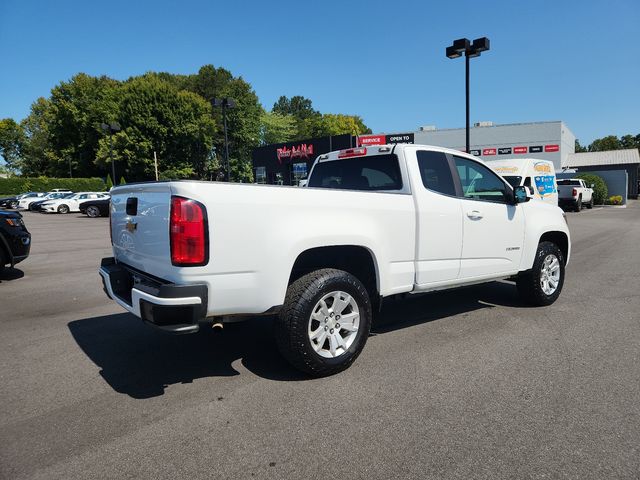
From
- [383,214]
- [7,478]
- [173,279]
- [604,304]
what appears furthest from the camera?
[604,304]

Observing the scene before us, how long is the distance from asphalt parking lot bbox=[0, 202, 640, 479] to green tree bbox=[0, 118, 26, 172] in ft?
319

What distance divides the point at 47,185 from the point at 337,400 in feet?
192

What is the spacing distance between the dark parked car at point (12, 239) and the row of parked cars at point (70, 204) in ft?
64.2

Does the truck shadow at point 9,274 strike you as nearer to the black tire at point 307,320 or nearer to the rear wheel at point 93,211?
the black tire at point 307,320

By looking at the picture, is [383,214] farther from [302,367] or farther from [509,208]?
[509,208]

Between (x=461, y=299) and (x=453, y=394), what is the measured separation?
308cm

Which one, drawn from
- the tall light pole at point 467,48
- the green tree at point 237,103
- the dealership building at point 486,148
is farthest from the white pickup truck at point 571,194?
the green tree at point 237,103

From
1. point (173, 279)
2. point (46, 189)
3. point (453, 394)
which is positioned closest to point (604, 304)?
point (453, 394)

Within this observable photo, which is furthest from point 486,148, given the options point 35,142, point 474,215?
point 35,142

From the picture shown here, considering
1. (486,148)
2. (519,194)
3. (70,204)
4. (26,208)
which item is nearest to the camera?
(519,194)

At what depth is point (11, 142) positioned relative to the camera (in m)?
84.9

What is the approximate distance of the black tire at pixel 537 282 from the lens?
5445 millimetres

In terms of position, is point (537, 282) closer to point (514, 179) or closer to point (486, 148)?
point (514, 179)

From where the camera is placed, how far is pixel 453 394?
3.23 meters
